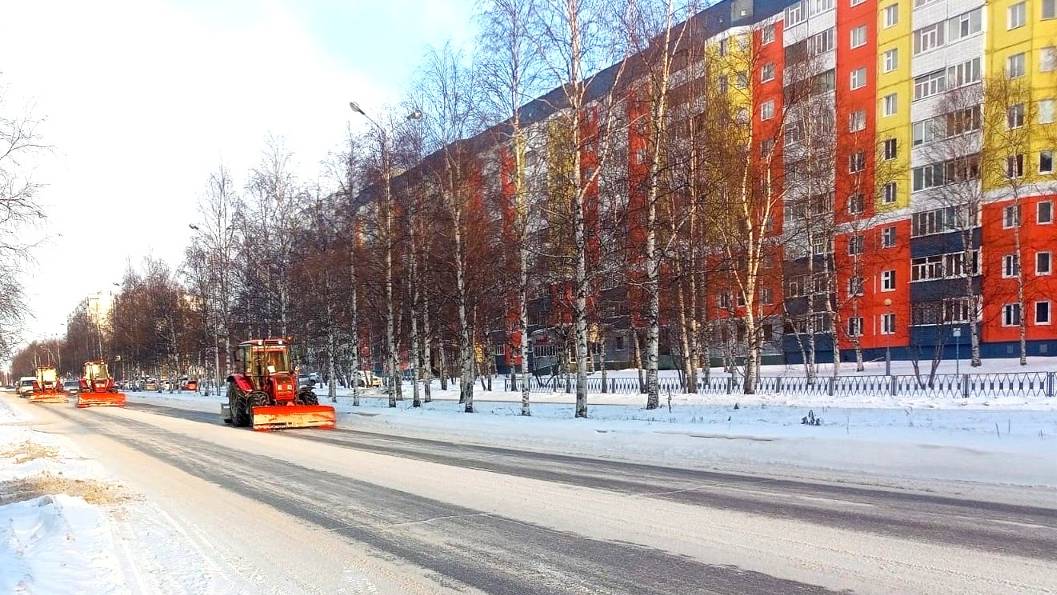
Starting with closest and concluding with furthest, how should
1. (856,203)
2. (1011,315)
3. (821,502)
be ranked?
(821,502) → (856,203) → (1011,315)

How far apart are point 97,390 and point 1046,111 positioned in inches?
2268

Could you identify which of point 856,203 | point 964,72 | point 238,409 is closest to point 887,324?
point 964,72

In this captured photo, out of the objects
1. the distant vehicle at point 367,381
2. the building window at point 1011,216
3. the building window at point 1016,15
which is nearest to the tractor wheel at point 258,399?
the distant vehicle at point 367,381

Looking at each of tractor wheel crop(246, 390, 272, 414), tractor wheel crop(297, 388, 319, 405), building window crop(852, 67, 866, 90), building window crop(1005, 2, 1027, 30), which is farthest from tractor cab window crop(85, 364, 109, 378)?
building window crop(1005, 2, 1027, 30)

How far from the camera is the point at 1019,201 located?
35281 millimetres

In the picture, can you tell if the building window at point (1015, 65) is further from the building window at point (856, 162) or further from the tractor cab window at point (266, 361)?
the tractor cab window at point (266, 361)

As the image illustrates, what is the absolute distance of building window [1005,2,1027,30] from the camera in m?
38.8

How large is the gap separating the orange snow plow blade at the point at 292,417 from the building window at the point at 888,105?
40.5 m

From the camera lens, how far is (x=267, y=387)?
74.6ft

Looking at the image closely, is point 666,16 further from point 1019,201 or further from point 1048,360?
point 1048,360

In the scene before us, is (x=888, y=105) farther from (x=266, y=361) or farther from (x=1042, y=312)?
(x=266, y=361)

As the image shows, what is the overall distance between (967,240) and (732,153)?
49.6 feet

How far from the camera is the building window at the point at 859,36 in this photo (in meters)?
46.2

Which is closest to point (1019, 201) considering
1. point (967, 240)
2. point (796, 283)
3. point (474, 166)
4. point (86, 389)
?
point (967, 240)
